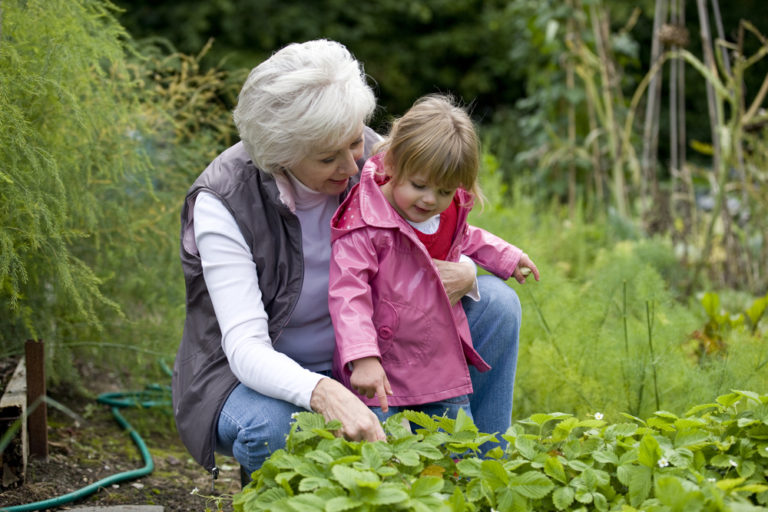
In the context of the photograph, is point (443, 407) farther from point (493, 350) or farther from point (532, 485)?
point (532, 485)

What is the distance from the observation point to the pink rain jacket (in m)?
1.95

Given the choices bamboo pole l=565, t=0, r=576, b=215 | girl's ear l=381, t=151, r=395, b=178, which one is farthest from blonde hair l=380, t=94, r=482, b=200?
bamboo pole l=565, t=0, r=576, b=215

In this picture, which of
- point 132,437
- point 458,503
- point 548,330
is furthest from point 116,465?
point 458,503

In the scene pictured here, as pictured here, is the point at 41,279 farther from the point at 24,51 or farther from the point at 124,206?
the point at 24,51

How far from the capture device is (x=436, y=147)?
1.89 meters

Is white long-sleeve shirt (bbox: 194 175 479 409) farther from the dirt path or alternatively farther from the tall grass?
the tall grass

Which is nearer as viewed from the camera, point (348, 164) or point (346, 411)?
point (346, 411)

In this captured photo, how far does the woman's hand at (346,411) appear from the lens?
1.61 metres

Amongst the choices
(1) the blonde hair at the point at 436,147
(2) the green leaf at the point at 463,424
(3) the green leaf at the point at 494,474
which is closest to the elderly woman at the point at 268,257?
(1) the blonde hair at the point at 436,147

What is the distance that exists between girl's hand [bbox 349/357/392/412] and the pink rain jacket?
0.13 meters

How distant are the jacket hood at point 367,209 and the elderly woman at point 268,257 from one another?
0.17 feet

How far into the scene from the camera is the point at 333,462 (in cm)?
137

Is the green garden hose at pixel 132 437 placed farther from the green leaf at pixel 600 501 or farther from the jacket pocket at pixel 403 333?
the green leaf at pixel 600 501

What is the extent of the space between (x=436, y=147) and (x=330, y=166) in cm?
27
